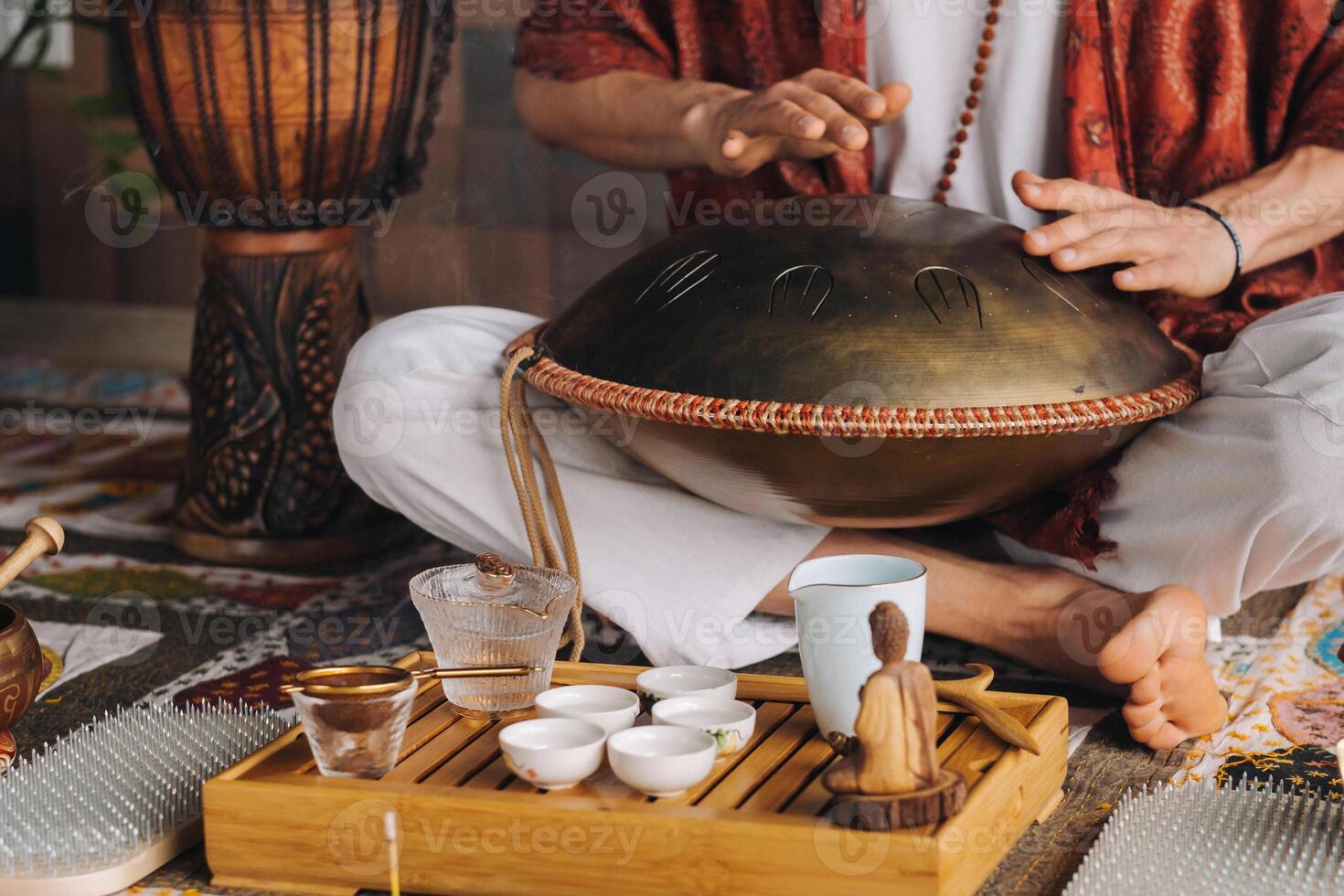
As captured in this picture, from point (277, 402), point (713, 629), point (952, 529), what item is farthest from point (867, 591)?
point (277, 402)

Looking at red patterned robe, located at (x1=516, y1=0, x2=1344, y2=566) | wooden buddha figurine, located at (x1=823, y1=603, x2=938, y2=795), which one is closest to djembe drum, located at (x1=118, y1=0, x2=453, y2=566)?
red patterned robe, located at (x1=516, y1=0, x2=1344, y2=566)

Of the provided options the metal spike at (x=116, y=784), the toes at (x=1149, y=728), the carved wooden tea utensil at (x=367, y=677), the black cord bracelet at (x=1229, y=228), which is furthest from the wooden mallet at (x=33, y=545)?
the black cord bracelet at (x=1229, y=228)

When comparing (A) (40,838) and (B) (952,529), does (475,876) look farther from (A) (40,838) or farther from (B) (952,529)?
(B) (952,529)

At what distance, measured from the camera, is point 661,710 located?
118 centimetres

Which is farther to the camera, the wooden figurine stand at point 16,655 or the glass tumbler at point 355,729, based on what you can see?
the wooden figurine stand at point 16,655

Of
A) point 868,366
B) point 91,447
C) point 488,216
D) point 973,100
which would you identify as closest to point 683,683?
point 868,366

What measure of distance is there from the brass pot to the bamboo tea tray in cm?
27

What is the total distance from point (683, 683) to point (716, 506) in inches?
16.6

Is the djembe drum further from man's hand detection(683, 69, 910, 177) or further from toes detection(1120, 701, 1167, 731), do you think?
toes detection(1120, 701, 1167, 731)

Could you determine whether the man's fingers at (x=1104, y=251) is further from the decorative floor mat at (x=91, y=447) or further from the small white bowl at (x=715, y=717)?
the decorative floor mat at (x=91, y=447)

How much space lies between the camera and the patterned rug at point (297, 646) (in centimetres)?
135

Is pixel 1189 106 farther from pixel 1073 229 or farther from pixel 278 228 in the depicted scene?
pixel 278 228

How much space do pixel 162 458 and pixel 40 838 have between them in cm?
167

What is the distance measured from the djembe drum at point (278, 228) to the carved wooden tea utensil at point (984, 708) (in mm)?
1165
